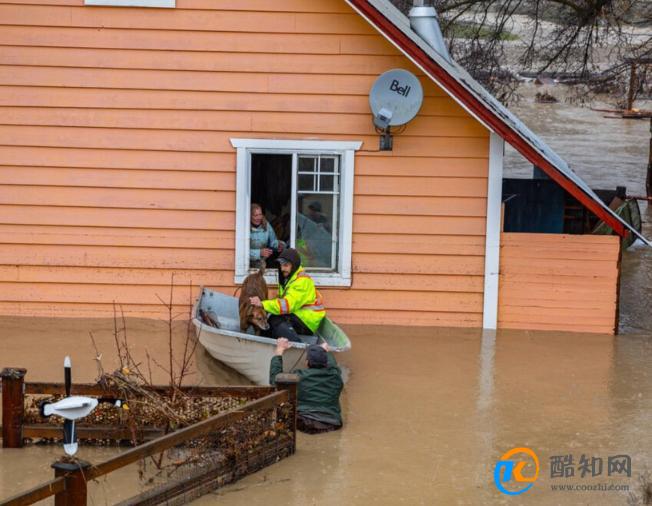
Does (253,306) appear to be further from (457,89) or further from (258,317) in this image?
(457,89)

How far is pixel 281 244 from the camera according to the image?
13.5 m

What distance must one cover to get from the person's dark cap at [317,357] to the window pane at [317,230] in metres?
3.46

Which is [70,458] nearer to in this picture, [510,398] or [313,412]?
[313,412]

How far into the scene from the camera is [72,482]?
23.9 feet

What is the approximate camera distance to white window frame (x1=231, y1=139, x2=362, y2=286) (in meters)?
13.3

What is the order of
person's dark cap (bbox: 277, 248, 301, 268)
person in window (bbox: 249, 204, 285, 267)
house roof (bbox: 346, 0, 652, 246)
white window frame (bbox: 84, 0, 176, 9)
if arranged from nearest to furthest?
person's dark cap (bbox: 277, 248, 301, 268) < house roof (bbox: 346, 0, 652, 246) < white window frame (bbox: 84, 0, 176, 9) < person in window (bbox: 249, 204, 285, 267)

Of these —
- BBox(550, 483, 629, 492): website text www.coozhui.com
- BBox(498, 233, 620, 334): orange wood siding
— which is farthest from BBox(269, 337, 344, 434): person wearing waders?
BBox(498, 233, 620, 334): orange wood siding

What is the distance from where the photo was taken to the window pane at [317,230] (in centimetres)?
1345

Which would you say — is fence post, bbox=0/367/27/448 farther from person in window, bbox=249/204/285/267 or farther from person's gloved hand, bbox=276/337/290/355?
person in window, bbox=249/204/285/267

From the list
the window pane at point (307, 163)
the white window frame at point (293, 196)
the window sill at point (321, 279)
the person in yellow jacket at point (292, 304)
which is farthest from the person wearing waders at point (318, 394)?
the window pane at point (307, 163)

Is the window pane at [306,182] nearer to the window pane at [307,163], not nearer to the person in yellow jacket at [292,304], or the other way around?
the window pane at [307,163]

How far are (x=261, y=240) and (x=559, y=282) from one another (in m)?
3.58

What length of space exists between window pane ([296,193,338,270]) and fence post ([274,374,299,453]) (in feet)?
13.6

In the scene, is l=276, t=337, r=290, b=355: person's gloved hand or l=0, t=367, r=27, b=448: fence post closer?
l=0, t=367, r=27, b=448: fence post
